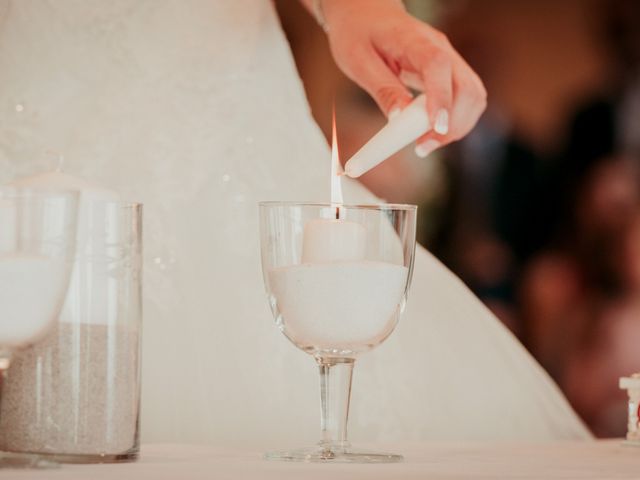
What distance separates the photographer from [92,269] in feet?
2.29

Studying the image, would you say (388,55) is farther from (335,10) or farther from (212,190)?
(212,190)

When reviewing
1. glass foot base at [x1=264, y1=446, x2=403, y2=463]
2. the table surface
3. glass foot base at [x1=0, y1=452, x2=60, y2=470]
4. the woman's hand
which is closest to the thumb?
the woman's hand

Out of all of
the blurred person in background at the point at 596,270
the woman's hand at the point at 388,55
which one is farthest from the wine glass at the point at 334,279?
the blurred person in background at the point at 596,270

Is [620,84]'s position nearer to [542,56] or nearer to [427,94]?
[542,56]

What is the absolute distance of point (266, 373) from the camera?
1.15m

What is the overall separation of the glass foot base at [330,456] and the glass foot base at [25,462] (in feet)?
0.51

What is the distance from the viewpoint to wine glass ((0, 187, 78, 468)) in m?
0.63

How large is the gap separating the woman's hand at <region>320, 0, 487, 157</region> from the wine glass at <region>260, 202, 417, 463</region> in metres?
0.48

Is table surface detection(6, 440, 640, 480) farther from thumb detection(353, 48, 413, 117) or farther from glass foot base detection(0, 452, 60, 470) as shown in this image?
thumb detection(353, 48, 413, 117)

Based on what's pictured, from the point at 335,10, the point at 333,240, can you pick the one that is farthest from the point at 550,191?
the point at 333,240

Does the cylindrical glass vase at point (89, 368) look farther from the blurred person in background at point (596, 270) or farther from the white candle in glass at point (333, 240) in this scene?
the blurred person in background at point (596, 270)

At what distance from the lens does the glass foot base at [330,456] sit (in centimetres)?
73

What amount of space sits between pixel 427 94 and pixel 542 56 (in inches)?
10.3

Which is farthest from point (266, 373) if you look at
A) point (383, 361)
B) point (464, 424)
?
point (464, 424)
